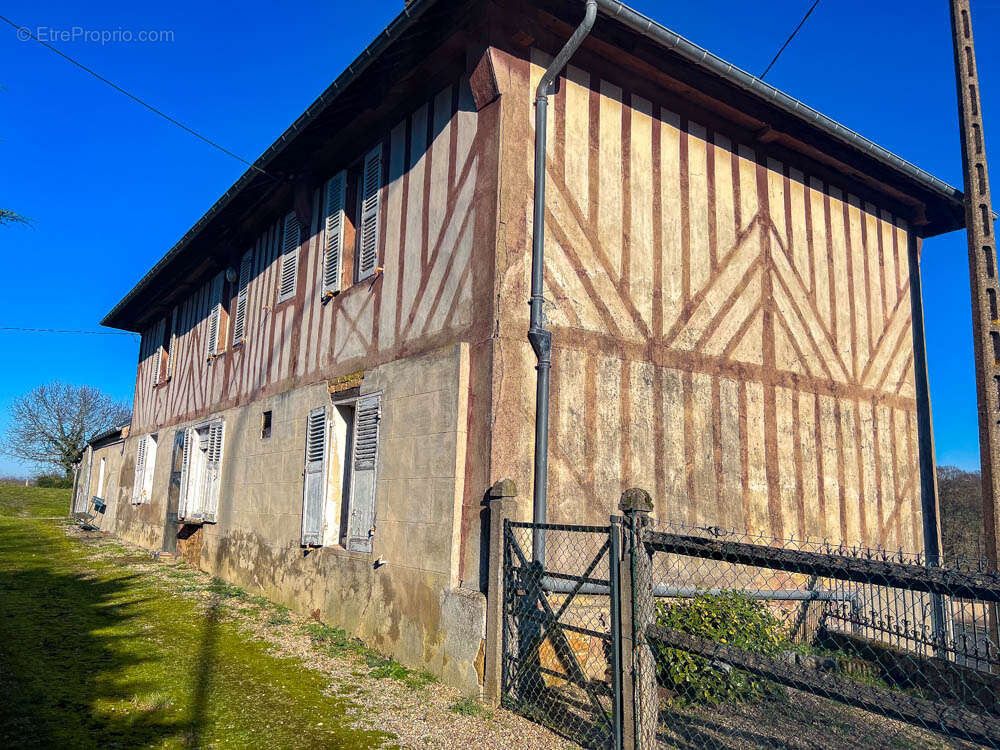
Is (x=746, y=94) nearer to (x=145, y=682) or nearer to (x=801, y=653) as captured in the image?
(x=801, y=653)

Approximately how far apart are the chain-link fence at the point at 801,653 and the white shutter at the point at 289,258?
5793 mm

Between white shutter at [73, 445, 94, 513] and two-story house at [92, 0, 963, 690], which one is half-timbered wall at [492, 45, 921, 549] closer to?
two-story house at [92, 0, 963, 690]

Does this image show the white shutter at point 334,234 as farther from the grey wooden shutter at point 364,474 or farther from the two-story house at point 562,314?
the grey wooden shutter at point 364,474

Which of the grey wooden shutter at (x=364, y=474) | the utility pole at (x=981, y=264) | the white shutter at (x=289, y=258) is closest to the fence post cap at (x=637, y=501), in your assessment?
the grey wooden shutter at (x=364, y=474)

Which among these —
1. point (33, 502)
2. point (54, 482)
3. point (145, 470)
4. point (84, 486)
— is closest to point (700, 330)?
point (145, 470)

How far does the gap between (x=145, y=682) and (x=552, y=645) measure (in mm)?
2954

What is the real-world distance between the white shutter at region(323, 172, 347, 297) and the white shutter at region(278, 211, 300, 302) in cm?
103

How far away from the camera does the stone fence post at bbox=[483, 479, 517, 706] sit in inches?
194

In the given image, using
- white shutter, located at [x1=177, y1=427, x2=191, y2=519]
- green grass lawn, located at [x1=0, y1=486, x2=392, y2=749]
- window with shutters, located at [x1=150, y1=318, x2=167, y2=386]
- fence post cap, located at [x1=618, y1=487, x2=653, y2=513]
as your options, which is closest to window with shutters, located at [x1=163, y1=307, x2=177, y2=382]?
window with shutters, located at [x1=150, y1=318, x2=167, y2=386]

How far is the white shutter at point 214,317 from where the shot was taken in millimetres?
12219

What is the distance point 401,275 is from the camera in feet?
23.0

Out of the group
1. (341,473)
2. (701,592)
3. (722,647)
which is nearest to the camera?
(722,647)

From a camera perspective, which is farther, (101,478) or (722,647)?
(101,478)

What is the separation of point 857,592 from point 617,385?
3.41m
